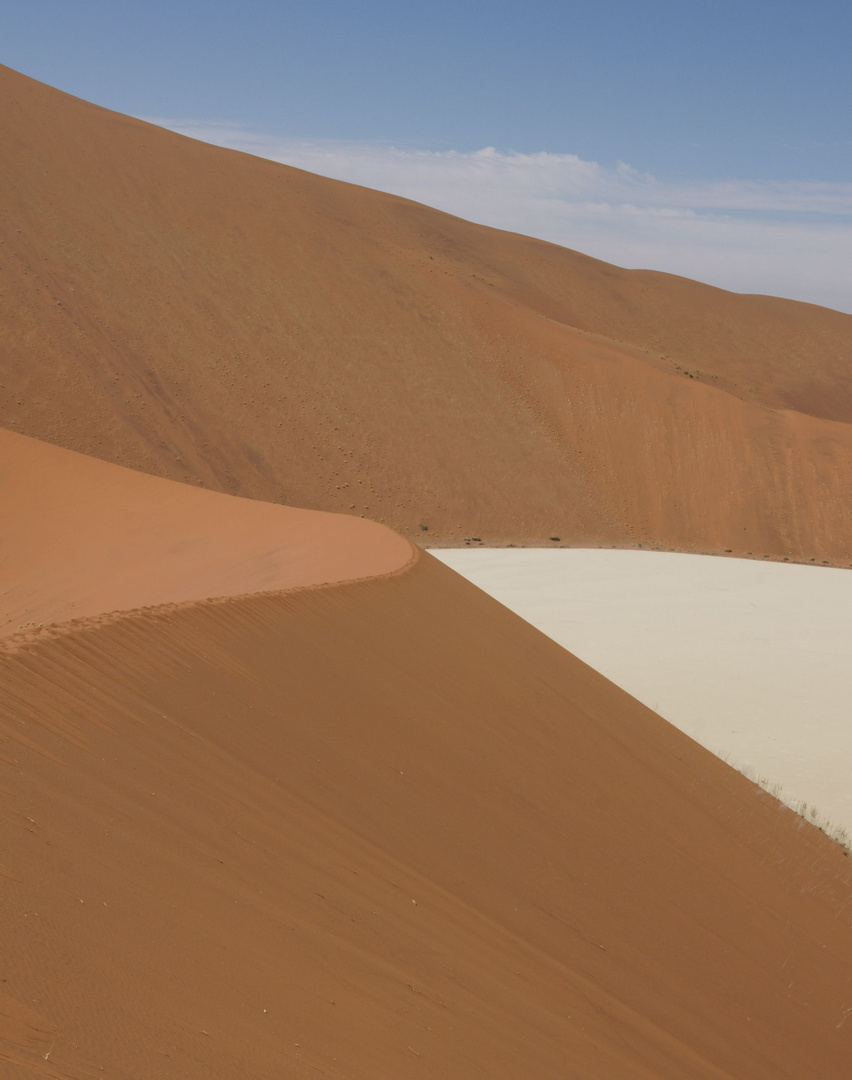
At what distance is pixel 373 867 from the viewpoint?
4336 mm

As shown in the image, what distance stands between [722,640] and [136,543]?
9.92 meters

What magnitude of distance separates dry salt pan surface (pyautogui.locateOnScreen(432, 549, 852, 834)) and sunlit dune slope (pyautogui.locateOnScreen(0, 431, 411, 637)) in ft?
15.9

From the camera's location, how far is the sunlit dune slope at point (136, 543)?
23.7 ft

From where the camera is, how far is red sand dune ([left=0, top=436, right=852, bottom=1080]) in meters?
2.98

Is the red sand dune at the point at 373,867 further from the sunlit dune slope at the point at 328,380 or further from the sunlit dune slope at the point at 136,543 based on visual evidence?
the sunlit dune slope at the point at 328,380

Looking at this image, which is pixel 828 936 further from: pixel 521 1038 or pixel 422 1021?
pixel 422 1021

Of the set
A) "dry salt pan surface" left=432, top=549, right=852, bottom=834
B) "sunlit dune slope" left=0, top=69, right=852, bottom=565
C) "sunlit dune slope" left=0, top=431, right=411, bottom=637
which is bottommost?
"sunlit dune slope" left=0, top=431, right=411, bottom=637

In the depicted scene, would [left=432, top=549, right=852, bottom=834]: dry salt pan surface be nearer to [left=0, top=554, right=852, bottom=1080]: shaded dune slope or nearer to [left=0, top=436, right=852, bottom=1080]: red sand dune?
[left=0, top=436, right=852, bottom=1080]: red sand dune

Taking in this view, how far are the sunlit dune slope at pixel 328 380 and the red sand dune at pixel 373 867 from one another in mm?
20422

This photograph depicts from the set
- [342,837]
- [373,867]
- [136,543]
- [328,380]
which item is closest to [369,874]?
[373,867]

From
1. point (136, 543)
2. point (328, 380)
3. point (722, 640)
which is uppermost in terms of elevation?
point (328, 380)

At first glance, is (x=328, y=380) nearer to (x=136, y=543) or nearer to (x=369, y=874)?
(x=136, y=543)

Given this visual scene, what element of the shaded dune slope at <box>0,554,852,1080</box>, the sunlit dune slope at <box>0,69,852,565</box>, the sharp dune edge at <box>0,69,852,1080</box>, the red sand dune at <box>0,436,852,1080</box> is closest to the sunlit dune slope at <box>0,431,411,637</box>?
the sharp dune edge at <box>0,69,852,1080</box>

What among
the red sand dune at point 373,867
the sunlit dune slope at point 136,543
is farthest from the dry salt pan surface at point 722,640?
the sunlit dune slope at point 136,543
